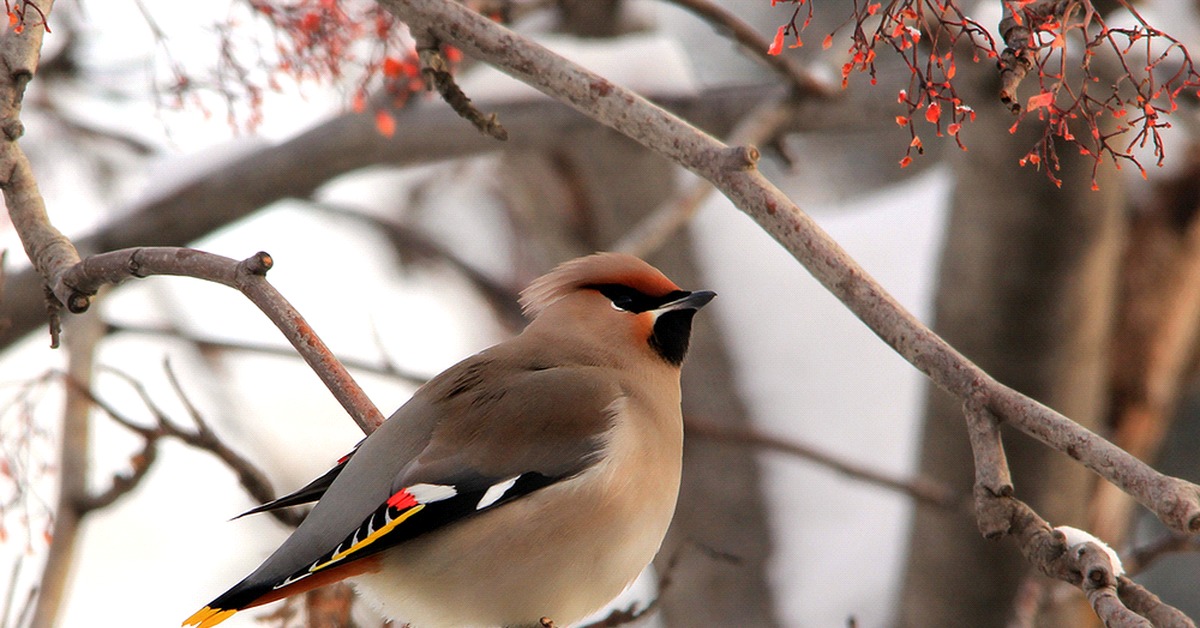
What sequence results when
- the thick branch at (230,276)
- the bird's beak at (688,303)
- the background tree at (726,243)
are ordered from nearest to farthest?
the background tree at (726,243), the thick branch at (230,276), the bird's beak at (688,303)

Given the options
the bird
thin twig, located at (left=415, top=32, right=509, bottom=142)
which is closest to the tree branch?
the bird

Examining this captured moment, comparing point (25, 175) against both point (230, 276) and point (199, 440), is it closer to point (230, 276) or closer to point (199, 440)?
point (230, 276)

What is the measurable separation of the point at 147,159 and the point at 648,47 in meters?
2.82

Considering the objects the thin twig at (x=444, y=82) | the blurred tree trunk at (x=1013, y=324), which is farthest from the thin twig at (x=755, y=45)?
the thin twig at (x=444, y=82)

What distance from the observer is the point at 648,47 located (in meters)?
4.90

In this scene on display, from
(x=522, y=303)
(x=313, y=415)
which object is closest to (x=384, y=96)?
(x=522, y=303)

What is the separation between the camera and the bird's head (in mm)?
3029

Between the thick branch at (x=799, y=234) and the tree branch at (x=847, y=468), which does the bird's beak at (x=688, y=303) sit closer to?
the thick branch at (x=799, y=234)

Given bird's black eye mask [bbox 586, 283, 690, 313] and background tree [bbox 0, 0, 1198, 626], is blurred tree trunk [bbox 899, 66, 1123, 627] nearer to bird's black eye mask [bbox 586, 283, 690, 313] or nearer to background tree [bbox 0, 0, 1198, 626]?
background tree [bbox 0, 0, 1198, 626]

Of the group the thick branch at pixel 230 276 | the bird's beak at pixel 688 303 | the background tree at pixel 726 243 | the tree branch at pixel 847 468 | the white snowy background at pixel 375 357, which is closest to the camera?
the background tree at pixel 726 243

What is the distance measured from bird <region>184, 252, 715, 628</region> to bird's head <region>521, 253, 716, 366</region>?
30 centimetres

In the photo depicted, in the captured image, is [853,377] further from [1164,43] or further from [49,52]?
[49,52]

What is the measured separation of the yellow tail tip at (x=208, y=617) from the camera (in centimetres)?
217

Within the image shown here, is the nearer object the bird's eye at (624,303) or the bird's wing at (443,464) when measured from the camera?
the bird's wing at (443,464)
